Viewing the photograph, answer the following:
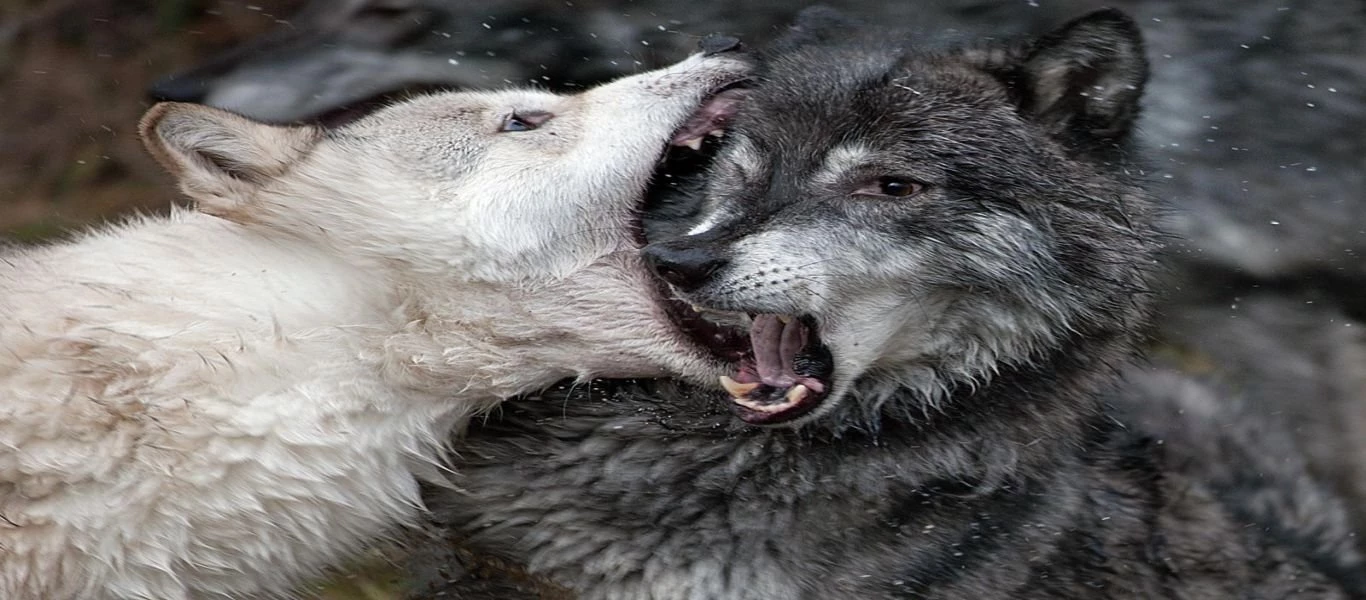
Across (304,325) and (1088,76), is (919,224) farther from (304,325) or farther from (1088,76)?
(304,325)

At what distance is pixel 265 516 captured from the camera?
3.48 metres

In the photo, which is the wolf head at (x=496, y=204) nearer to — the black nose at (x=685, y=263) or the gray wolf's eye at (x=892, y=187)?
the black nose at (x=685, y=263)

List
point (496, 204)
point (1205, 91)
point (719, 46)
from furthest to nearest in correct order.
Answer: point (1205, 91) < point (719, 46) < point (496, 204)

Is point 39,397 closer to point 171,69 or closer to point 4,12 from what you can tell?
point 171,69

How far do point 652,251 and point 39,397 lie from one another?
4.83 feet

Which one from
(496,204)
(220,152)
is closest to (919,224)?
(496,204)

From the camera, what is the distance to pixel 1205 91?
604cm

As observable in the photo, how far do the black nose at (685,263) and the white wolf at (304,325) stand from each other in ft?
0.68

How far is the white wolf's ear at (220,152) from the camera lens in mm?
3758

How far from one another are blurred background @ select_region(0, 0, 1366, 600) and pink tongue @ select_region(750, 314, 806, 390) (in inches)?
90.5

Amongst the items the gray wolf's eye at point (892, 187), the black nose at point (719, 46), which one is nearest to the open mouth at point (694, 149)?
the black nose at point (719, 46)

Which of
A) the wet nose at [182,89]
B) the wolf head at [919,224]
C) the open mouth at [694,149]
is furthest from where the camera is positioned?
the wet nose at [182,89]

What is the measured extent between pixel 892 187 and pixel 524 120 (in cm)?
107

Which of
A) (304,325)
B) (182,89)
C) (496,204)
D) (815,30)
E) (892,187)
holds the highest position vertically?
(815,30)
